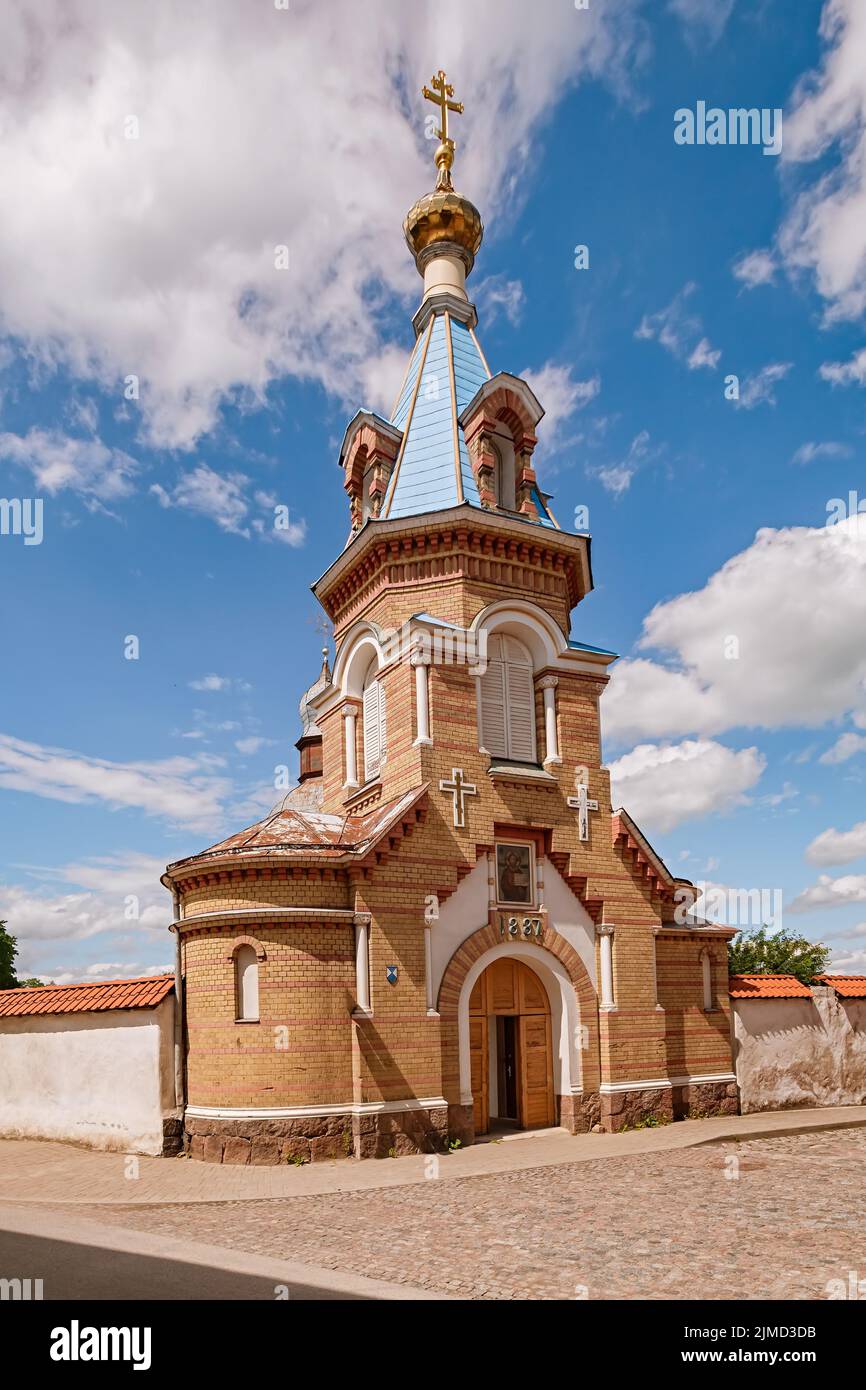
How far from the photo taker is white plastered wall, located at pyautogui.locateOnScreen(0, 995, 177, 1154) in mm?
13992

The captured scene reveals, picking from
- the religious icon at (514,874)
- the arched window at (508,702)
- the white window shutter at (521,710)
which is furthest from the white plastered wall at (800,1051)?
the arched window at (508,702)

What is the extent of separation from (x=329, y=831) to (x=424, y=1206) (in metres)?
6.09

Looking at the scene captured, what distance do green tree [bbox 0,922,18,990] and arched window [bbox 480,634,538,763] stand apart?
108ft

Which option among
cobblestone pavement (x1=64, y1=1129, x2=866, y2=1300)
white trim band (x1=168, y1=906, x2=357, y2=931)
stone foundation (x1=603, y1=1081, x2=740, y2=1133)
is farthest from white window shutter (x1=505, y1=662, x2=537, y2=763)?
cobblestone pavement (x1=64, y1=1129, x2=866, y2=1300)

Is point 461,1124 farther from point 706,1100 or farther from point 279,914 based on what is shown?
point 706,1100

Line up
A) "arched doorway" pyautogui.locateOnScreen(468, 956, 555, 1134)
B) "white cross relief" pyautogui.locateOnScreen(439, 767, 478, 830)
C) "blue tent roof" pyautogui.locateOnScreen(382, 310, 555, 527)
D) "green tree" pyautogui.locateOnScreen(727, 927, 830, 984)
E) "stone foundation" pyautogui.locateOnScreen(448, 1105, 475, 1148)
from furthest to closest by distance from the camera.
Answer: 1. "green tree" pyautogui.locateOnScreen(727, 927, 830, 984)
2. "blue tent roof" pyautogui.locateOnScreen(382, 310, 555, 527)
3. "arched doorway" pyautogui.locateOnScreen(468, 956, 555, 1134)
4. "white cross relief" pyautogui.locateOnScreen(439, 767, 478, 830)
5. "stone foundation" pyautogui.locateOnScreen(448, 1105, 475, 1148)

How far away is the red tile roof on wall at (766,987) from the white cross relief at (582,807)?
14.6 feet

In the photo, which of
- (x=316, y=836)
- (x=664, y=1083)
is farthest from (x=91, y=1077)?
(x=664, y=1083)

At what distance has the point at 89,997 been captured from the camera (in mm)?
15359

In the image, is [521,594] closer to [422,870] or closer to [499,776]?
[499,776]

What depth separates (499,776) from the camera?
51.3 ft

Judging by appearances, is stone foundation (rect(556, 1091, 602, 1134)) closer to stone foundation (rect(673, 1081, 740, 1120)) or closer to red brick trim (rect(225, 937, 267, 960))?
stone foundation (rect(673, 1081, 740, 1120))

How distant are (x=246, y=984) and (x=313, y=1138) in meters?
2.20

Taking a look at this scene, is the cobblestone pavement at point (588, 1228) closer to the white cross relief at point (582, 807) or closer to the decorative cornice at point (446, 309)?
the white cross relief at point (582, 807)
